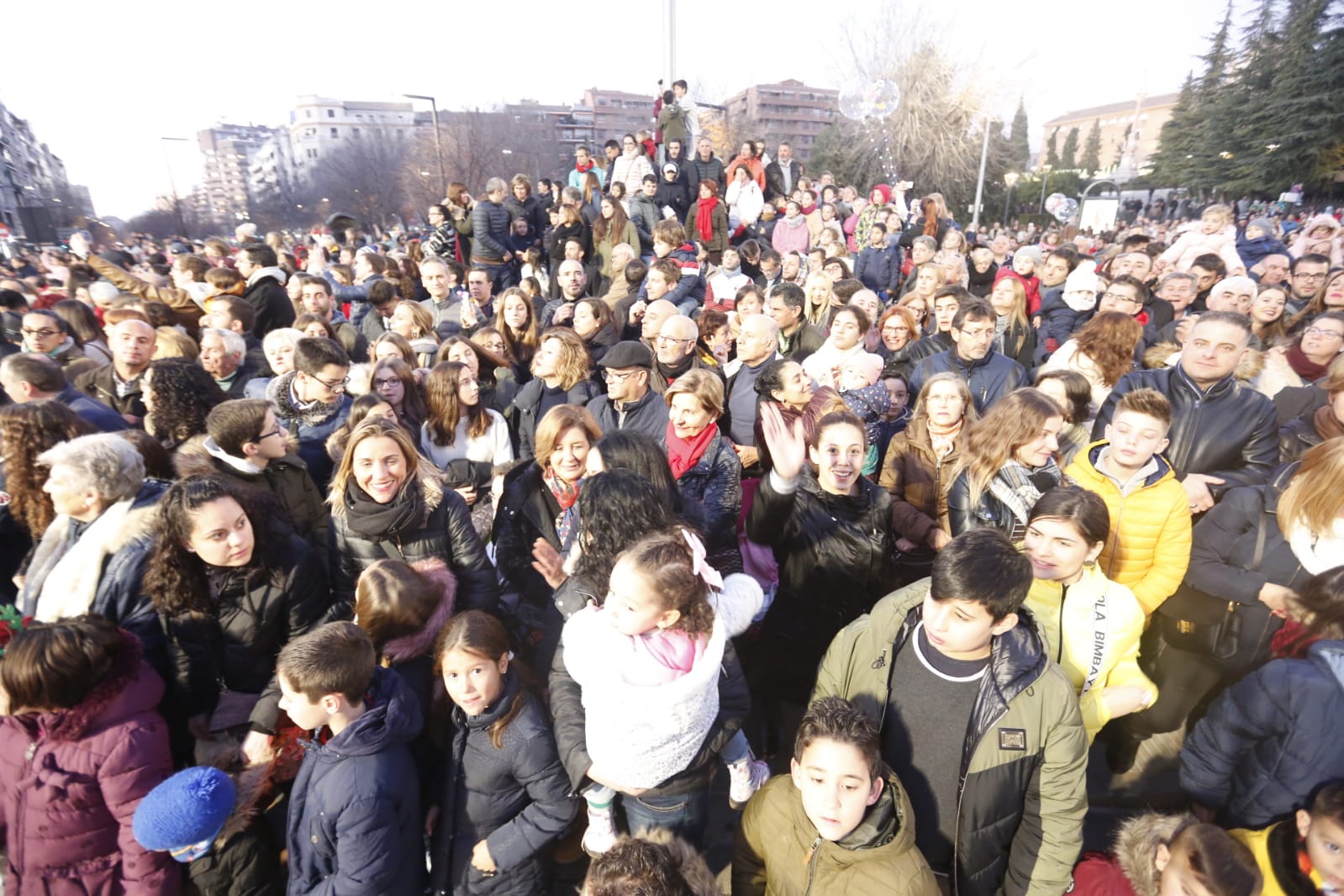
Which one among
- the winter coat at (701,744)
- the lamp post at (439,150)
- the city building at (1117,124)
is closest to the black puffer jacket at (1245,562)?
the winter coat at (701,744)

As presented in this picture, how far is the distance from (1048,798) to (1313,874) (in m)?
0.61

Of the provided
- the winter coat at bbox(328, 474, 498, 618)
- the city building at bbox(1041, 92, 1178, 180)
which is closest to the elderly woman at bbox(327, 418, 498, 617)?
the winter coat at bbox(328, 474, 498, 618)

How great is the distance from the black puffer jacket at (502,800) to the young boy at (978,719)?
44.5 inches

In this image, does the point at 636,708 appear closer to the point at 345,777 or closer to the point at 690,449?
the point at 345,777

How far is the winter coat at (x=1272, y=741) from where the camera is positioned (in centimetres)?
193

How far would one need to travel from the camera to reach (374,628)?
2629 mm

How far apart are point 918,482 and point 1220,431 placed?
165cm

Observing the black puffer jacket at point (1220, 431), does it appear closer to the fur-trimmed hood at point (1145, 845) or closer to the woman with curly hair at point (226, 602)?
the fur-trimmed hood at point (1145, 845)

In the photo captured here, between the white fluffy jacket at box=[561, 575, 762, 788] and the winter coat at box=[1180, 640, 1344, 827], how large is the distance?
1.66m

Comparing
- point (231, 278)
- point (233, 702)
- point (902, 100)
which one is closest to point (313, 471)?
point (233, 702)

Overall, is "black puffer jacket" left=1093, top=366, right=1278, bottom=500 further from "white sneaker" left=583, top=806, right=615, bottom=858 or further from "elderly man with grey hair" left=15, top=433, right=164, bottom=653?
"elderly man with grey hair" left=15, top=433, right=164, bottom=653

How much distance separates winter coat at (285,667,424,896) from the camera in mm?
2086

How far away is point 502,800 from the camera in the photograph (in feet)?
7.71

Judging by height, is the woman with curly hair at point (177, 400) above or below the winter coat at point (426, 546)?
above
